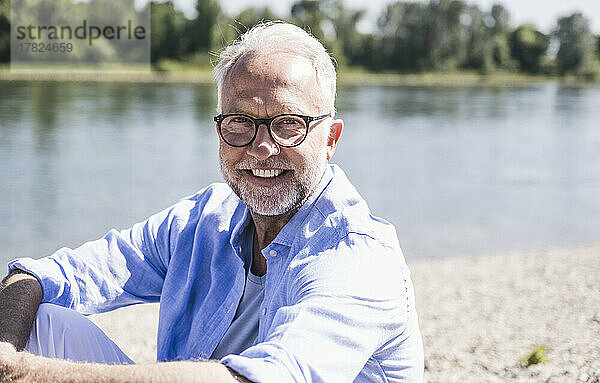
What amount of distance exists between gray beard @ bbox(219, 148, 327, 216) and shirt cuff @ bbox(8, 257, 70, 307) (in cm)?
68

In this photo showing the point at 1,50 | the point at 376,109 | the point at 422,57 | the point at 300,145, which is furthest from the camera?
the point at 422,57

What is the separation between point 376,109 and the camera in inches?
1596

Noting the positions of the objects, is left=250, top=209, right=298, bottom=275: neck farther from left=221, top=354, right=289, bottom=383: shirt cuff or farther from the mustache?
left=221, top=354, right=289, bottom=383: shirt cuff

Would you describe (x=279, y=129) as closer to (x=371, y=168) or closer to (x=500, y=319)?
(x=500, y=319)

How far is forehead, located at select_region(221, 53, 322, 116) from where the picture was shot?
2.13m

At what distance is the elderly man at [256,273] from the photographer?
1.74 metres

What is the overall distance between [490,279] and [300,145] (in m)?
5.68

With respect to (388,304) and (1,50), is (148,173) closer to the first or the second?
(388,304)

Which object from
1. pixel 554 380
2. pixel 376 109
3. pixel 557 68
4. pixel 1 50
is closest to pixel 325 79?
pixel 554 380

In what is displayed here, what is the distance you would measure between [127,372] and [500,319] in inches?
180

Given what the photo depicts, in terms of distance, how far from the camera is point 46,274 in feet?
8.05

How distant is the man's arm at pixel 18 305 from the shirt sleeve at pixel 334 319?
0.80 metres

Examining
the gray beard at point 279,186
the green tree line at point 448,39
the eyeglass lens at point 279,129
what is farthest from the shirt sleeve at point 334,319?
the green tree line at point 448,39

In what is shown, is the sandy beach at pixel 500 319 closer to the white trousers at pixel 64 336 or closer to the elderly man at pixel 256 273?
the elderly man at pixel 256 273
